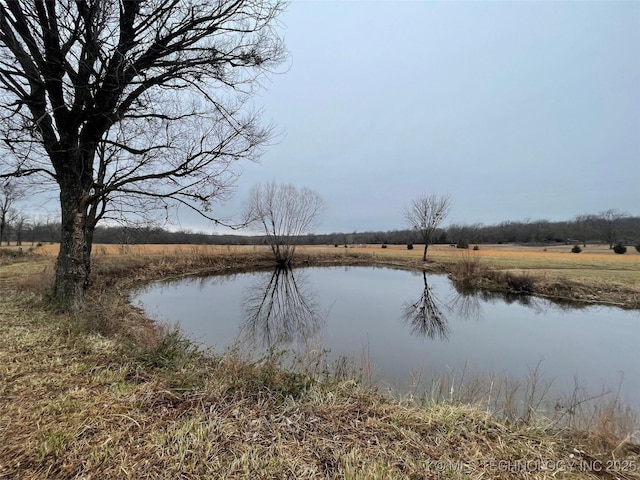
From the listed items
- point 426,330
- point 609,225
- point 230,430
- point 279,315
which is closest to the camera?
point 230,430

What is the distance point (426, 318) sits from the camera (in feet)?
38.7

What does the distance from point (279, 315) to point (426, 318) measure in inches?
238

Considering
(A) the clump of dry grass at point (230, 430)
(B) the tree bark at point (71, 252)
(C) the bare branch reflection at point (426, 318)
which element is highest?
(B) the tree bark at point (71, 252)

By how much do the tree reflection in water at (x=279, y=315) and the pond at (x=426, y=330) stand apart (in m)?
0.05

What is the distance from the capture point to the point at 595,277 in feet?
60.8

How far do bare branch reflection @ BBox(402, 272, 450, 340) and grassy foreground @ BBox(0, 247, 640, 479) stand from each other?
6444 millimetres

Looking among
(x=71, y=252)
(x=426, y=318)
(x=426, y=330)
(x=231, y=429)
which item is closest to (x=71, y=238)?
(x=71, y=252)

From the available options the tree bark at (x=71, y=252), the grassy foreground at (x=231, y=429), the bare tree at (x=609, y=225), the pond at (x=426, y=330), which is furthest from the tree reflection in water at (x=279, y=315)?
the bare tree at (x=609, y=225)

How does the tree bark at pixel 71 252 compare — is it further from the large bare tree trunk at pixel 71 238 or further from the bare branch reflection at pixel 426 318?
the bare branch reflection at pixel 426 318

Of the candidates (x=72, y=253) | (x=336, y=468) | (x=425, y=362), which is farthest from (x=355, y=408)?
(x=72, y=253)

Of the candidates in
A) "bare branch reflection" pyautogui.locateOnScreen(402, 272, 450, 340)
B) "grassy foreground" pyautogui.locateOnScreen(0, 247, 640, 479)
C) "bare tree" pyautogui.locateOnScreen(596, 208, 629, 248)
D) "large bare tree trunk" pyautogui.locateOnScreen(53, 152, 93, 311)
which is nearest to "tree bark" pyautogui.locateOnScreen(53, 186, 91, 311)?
"large bare tree trunk" pyautogui.locateOnScreen(53, 152, 93, 311)

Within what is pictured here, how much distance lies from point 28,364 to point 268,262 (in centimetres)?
2932

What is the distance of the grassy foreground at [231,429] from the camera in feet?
6.57

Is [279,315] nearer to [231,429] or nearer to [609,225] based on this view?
[231,429]
